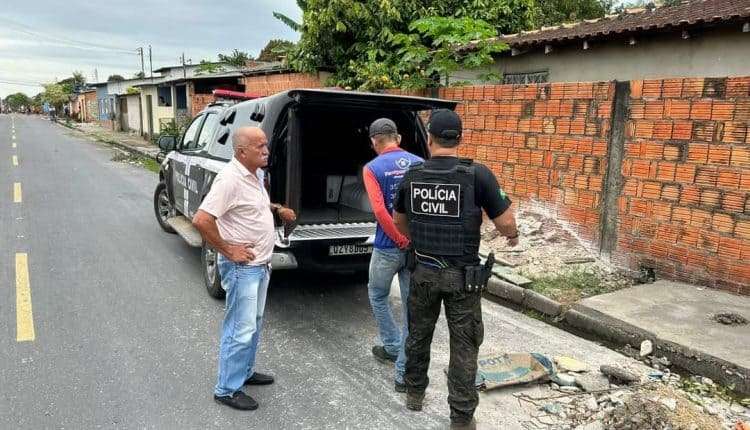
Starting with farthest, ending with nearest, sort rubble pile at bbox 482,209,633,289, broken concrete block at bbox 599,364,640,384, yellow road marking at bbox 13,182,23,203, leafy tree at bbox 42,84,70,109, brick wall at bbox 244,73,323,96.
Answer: leafy tree at bbox 42,84,70,109
brick wall at bbox 244,73,323,96
yellow road marking at bbox 13,182,23,203
rubble pile at bbox 482,209,633,289
broken concrete block at bbox 599,364,640,384

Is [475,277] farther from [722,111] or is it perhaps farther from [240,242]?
[722,111]

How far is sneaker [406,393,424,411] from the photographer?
132 inches

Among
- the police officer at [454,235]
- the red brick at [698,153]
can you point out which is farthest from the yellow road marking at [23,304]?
the red brick at [698,153]

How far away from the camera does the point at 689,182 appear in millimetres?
5246

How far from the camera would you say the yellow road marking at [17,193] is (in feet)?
32.1

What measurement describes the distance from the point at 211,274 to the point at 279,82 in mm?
10930

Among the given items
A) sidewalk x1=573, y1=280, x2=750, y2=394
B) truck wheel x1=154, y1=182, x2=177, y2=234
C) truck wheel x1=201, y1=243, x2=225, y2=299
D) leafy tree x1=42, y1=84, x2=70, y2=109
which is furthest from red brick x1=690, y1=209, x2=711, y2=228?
leafy tree x1=42, y1=84, x2=70, y2=109

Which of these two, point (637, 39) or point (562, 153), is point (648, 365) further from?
point (637, 39)

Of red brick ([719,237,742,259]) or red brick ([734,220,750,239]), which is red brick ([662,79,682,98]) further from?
red brick ([719,237,742,259])

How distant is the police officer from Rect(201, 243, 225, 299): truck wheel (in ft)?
8.43

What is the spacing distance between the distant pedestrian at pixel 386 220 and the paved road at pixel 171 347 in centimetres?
45

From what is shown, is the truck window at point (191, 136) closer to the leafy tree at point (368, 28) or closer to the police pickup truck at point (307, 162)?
the police pickup truck at point (307, 162)

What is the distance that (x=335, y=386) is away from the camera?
3672mm

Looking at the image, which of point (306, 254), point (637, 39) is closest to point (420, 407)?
point (306, 254)
